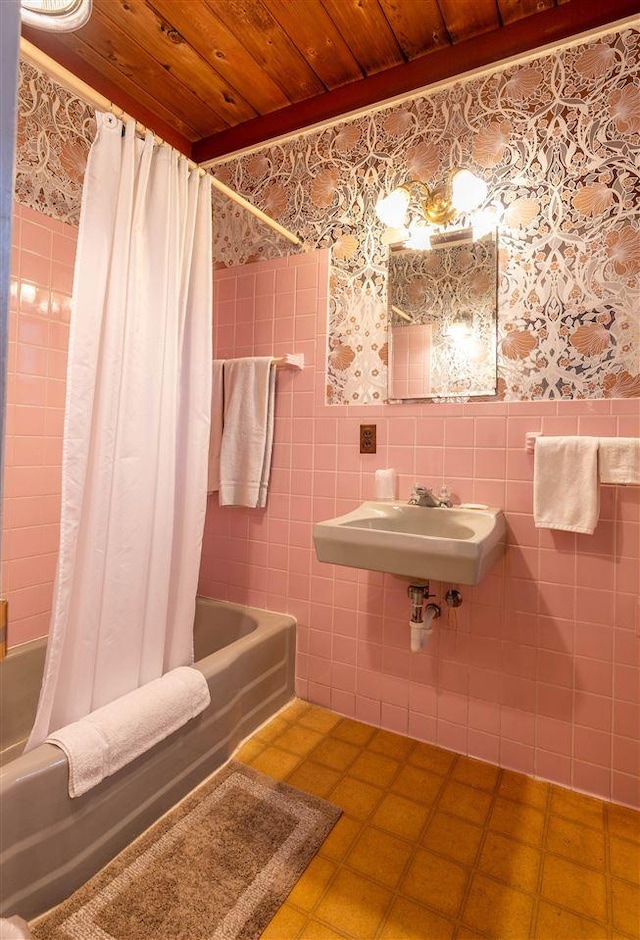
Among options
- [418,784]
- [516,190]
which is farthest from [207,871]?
[516,190]

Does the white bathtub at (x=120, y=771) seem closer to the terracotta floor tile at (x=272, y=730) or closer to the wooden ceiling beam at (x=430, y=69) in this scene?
the terracotta floor tile at (x=272, y=730)

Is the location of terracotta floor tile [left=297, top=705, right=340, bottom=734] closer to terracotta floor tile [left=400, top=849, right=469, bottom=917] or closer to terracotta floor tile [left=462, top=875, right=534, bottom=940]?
terracotta floor tile [left=400, top=849, right=469, bottom=917]

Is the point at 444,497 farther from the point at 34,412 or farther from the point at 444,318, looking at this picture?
the point at 34,412

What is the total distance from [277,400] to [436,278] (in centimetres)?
81

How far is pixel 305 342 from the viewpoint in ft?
6.68

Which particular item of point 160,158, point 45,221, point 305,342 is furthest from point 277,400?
point 45,221

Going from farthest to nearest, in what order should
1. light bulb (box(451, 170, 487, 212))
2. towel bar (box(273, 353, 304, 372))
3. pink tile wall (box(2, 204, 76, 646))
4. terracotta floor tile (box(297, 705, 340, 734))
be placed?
1. towel bar (box(273, 353, 304, 372))
2. terracotta floor tile (box(297, 705, 340, 734))
3. pink tile wall (box(2, 204, 76, 646))
4. light bulb (box(451, 170, 487, 212))

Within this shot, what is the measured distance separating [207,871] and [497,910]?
28.4 inches

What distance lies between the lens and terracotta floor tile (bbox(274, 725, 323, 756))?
1740 mm

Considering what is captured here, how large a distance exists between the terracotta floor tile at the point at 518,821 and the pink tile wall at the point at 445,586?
0.17m

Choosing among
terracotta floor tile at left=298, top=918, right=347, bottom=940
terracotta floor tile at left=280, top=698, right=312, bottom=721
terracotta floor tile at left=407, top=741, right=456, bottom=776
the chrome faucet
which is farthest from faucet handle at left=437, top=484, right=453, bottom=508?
terracotta floor tile at left=298, top=918, right=347, bottom=940

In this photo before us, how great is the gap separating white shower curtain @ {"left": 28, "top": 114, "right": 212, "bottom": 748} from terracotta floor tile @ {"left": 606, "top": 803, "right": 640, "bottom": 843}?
142cm

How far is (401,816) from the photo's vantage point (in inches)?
56.8

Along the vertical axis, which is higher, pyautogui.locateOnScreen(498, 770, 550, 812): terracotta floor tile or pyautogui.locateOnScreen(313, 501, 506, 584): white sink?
pyautogui.locateOnScreen(313, 501, 506, 584): white sink
